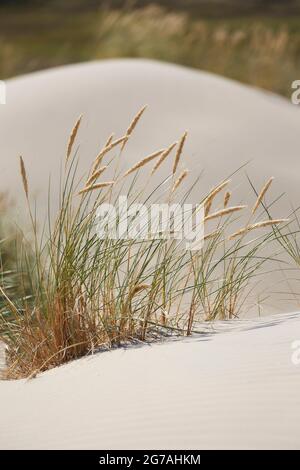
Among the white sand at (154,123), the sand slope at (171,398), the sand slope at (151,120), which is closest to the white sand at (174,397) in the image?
the sand slope at (171,398)

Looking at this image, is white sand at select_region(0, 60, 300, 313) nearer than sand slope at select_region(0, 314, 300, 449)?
No

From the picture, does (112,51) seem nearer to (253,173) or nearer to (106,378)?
(253,173)

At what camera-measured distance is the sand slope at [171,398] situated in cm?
228

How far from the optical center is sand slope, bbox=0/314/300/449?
2281 mm

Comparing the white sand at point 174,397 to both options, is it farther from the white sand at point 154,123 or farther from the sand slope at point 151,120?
the sand slope at point 151,120

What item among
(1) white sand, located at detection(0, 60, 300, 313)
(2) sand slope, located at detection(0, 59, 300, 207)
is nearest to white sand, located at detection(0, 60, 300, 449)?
(1) white sand, located at detection(0, 60, 300, 313)

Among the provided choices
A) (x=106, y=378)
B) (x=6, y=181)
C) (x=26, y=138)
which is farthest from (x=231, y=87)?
(x=106, y=378)

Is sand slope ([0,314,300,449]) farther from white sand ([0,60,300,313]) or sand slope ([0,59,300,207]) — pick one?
sand slope ([0,59,300,207])

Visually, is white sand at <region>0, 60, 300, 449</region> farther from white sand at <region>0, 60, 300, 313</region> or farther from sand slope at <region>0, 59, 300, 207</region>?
sand slope at <region>0, 59, 300, 207</region>

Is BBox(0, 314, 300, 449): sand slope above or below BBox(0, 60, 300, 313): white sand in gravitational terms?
below

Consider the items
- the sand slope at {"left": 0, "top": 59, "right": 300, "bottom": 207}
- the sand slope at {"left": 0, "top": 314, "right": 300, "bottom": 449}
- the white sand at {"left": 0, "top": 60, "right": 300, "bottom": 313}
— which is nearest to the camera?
the sand slope at {"left": 0, "top": 314, "right": 300, "bottom": 449}

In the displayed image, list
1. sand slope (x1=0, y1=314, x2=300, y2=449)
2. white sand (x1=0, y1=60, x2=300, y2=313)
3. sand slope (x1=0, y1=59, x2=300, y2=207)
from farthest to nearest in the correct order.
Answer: sand slope (x1=0, y1=59, x2=300, y2=207) < white sand (x1=0, y1=60, x2=300, y2=313) < sand slope (x1=0, y1=314, x2=300, y2=449)

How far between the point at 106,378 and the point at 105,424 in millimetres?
270

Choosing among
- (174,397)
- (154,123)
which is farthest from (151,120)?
(174,397)
